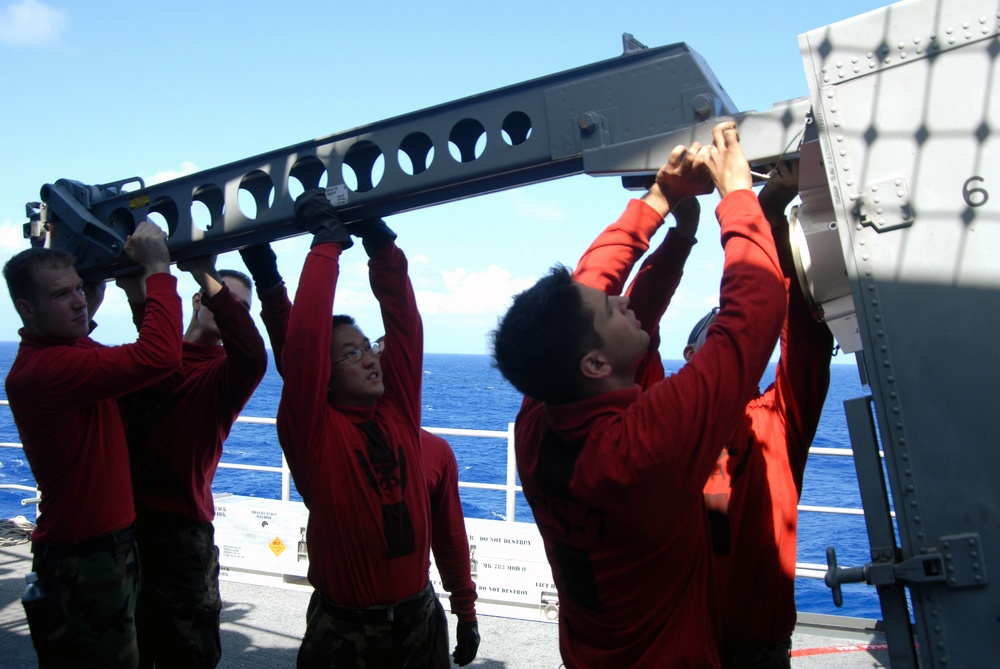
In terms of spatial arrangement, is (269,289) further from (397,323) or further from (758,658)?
(758,658)

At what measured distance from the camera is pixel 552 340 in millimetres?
2000

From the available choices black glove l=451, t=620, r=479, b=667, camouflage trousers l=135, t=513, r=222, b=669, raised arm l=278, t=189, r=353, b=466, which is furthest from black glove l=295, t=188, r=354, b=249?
black glove l=451, t=620, r=479, b=667

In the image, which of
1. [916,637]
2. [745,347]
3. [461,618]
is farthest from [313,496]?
[916,637]

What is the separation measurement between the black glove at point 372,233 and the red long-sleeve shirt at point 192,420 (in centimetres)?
79

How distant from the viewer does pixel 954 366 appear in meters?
1.85

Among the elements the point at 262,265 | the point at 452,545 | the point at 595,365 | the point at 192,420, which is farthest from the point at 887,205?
the point at 192,420

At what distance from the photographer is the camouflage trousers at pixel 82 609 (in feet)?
10.4

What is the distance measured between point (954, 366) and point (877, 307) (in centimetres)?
22

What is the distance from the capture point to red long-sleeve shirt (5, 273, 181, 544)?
10.5 feet

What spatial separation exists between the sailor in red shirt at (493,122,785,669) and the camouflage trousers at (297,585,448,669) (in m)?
0.96

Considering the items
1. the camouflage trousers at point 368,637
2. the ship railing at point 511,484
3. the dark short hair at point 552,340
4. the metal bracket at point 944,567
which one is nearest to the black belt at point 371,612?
the camouflage trousers at point 368,637

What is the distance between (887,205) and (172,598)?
134 inches

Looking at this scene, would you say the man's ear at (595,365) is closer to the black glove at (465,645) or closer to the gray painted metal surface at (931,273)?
the gray painted metal surface at (931,273)

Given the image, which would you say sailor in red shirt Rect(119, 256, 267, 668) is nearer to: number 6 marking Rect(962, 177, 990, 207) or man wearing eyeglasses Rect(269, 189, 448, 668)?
man wearing eyeglasses Rect(269, 189, 448, 668)
